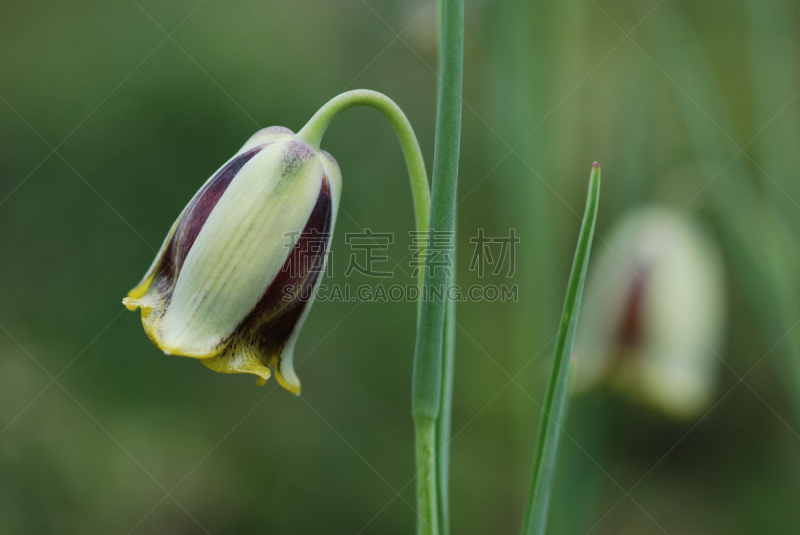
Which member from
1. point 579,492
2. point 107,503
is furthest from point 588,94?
point 107,503

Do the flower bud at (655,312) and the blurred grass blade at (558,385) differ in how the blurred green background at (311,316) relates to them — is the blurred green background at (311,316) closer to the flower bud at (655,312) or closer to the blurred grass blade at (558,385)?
the flower bud at (655,312)

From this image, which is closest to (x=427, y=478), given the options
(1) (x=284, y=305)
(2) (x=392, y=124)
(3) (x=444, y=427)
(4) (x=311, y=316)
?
(3) (x=444, y=427)

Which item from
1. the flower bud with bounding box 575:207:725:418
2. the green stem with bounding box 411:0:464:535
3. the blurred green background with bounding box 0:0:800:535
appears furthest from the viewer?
the blurred green background with bounding box 0:0:800:535

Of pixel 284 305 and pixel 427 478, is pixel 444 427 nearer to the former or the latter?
pixel 427 478

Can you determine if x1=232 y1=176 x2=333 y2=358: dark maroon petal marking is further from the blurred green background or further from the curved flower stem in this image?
the blurred green background

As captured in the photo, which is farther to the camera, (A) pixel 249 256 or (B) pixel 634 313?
(B) pixel 634 313

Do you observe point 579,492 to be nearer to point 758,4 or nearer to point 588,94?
point 758,4

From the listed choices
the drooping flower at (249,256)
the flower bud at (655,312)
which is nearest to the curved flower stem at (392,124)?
the drooping flower at (249,256)

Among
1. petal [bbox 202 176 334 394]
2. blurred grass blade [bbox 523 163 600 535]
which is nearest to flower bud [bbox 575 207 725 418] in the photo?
blurred grass blade [bbox 523 163 600 535]
